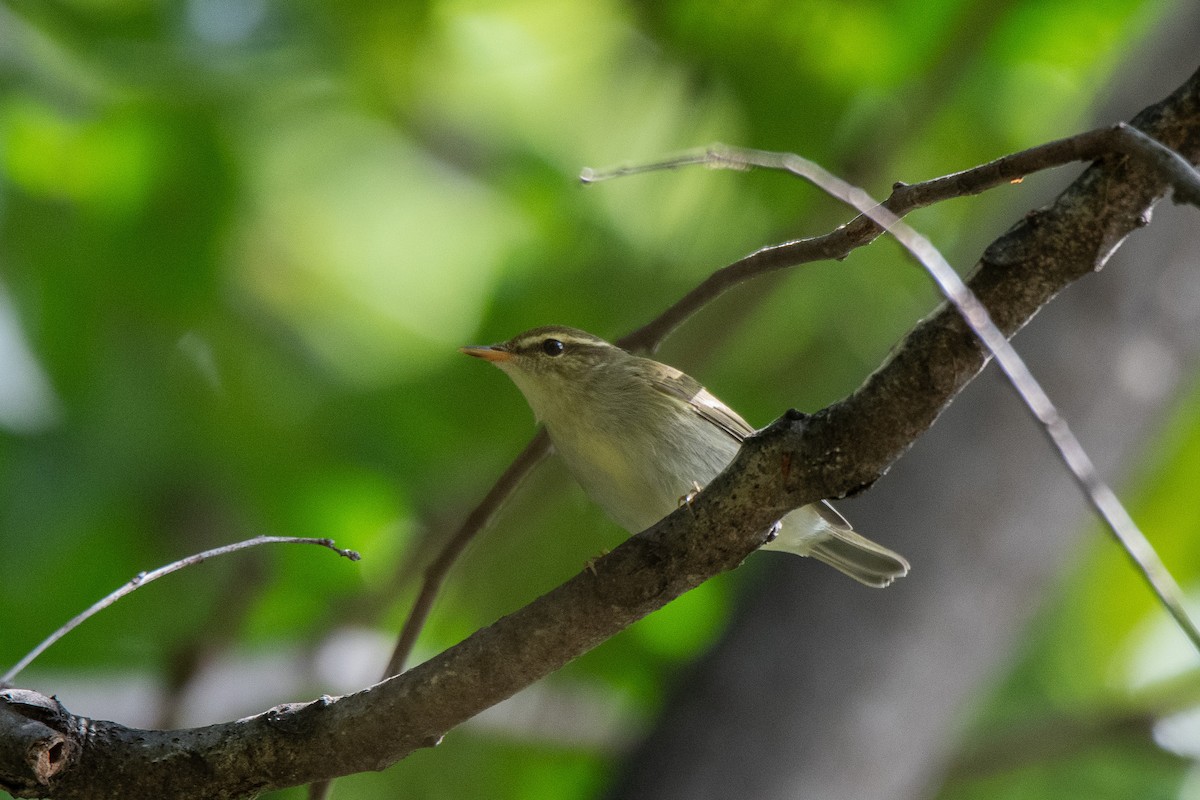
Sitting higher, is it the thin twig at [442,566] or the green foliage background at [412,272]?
the green foliage background at [412,272]

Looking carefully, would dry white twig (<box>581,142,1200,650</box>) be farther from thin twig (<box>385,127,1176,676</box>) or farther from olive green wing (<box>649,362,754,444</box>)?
olive green wing (<box>649,362,754,444</box>)

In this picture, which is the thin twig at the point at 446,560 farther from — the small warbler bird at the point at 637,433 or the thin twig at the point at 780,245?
the small warbler bird at the point at 637,433

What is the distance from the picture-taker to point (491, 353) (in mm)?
4219

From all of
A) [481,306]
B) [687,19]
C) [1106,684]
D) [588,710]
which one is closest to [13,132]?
[481,306]

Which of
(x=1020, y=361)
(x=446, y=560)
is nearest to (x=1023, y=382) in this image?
(x=1020, y=361)

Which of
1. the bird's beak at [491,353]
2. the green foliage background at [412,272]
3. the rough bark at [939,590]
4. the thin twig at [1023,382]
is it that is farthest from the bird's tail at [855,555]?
the thin twig at [1023,382]

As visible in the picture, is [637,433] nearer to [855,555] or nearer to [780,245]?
[855,555]

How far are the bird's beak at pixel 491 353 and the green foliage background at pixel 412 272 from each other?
61cm

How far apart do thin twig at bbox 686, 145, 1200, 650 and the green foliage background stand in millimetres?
2733

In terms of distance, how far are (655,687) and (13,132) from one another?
351 cm

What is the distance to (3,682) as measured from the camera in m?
2.23

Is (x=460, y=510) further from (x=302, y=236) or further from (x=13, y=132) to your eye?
(x=13, y=132)

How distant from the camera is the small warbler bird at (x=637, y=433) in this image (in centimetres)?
385

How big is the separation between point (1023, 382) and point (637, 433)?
238cm
